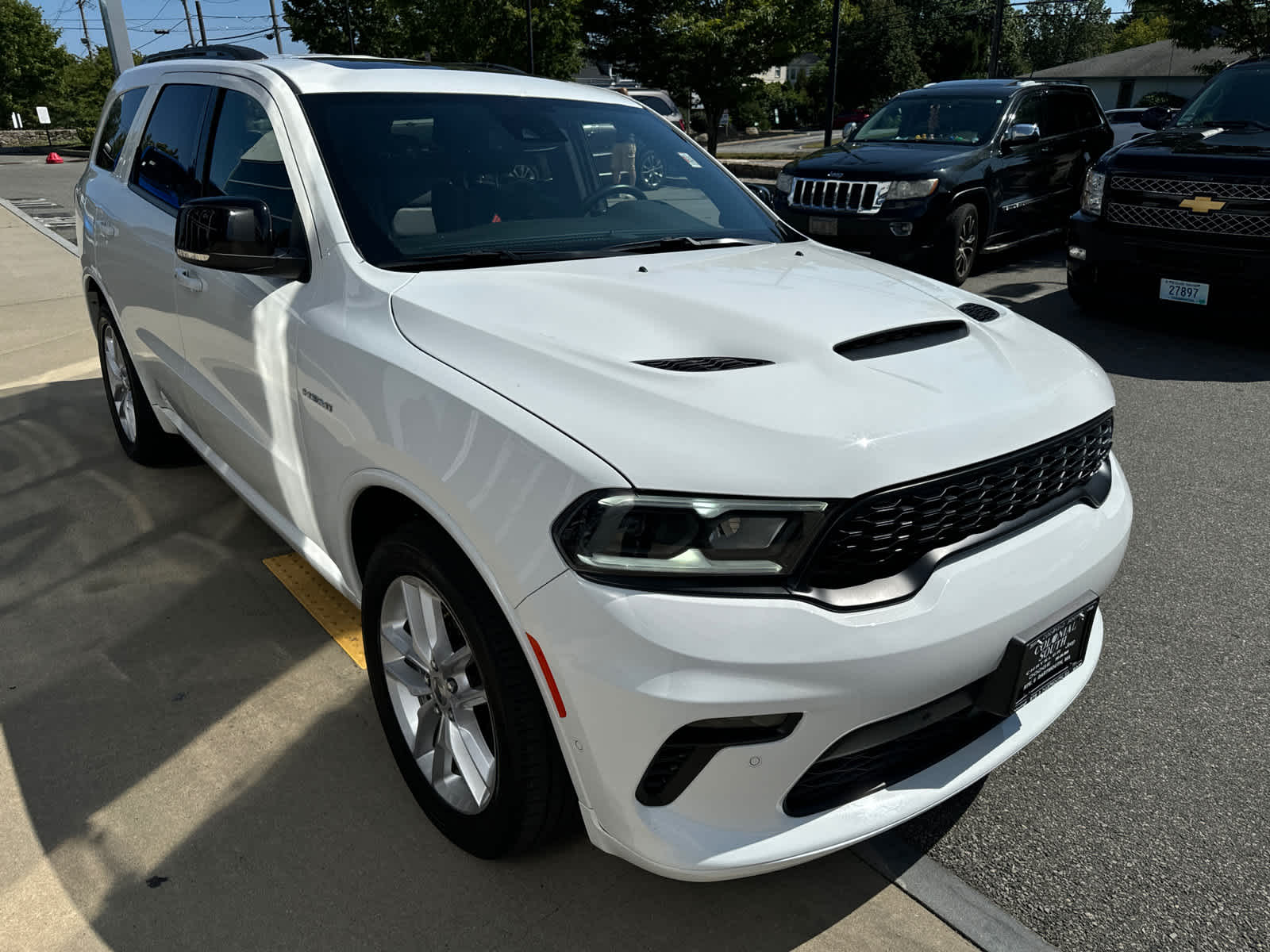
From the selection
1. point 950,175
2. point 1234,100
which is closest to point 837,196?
point 950,175

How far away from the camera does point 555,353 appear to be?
2090 millimetres

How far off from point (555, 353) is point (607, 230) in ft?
3.52

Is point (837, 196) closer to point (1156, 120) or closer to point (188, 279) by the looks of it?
point (1156, 120)

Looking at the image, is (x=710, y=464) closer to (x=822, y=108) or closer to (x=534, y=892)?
(x=534, y=892)

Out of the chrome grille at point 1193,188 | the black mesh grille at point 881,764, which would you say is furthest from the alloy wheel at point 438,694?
the chrome grille at point 1193,188

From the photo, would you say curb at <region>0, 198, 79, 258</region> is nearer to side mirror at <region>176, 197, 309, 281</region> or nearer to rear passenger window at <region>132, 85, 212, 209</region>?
rear passenger window at <region>132, 85, 212, 209</region>

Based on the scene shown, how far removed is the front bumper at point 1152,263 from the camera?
629 centimetres

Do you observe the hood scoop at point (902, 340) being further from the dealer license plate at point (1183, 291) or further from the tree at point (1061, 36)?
the tree at point (1061, 36)

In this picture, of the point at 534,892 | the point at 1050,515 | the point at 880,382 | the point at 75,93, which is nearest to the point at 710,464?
the point at 880,382

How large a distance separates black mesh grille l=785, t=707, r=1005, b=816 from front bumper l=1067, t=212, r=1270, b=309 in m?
5.50

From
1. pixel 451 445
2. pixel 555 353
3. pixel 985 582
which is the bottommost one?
pixel 985 582

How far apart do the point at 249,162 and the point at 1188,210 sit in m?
5.99

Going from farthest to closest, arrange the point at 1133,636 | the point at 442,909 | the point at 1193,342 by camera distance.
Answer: the point at 1193,342, the point at 1133,636, the point at 442,909

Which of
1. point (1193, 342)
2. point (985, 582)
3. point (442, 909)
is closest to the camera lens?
point (985, 582)
